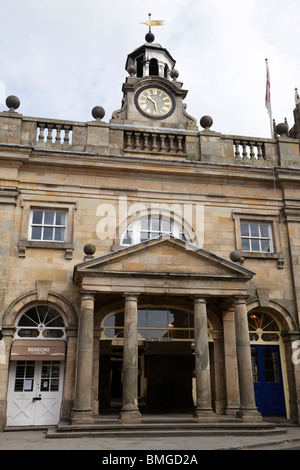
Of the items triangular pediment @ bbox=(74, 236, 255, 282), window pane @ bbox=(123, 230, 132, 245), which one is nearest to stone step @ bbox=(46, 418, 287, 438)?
triangular pediment @ bbox=(74, 236, 255, 282)

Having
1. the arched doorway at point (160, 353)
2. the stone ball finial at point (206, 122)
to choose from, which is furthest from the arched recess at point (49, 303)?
the stone ball finial at point (206, 122)

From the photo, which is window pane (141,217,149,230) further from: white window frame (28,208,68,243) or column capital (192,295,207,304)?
column capital (192,295,207,304)

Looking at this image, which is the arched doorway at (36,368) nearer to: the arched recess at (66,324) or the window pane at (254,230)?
the arched recess at (66,324)

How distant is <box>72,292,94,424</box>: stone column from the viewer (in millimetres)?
12547

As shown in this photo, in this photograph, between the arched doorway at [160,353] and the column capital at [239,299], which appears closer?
the column capital at [239,299]

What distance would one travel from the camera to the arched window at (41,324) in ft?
48.2

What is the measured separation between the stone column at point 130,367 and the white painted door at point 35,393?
8.64ft

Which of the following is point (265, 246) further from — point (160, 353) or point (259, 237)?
point (160, 353)

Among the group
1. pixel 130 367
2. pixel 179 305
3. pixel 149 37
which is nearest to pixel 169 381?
pixel 179 305

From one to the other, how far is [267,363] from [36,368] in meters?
7.92

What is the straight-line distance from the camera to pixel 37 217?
1592 centimetres

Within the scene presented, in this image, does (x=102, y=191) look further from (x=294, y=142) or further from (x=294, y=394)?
(x=294, y=394)

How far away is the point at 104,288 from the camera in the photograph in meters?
13.6

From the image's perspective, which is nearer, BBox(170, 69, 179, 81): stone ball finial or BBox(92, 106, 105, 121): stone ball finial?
BBox(92, 106, 105, 121): stone ball finial
